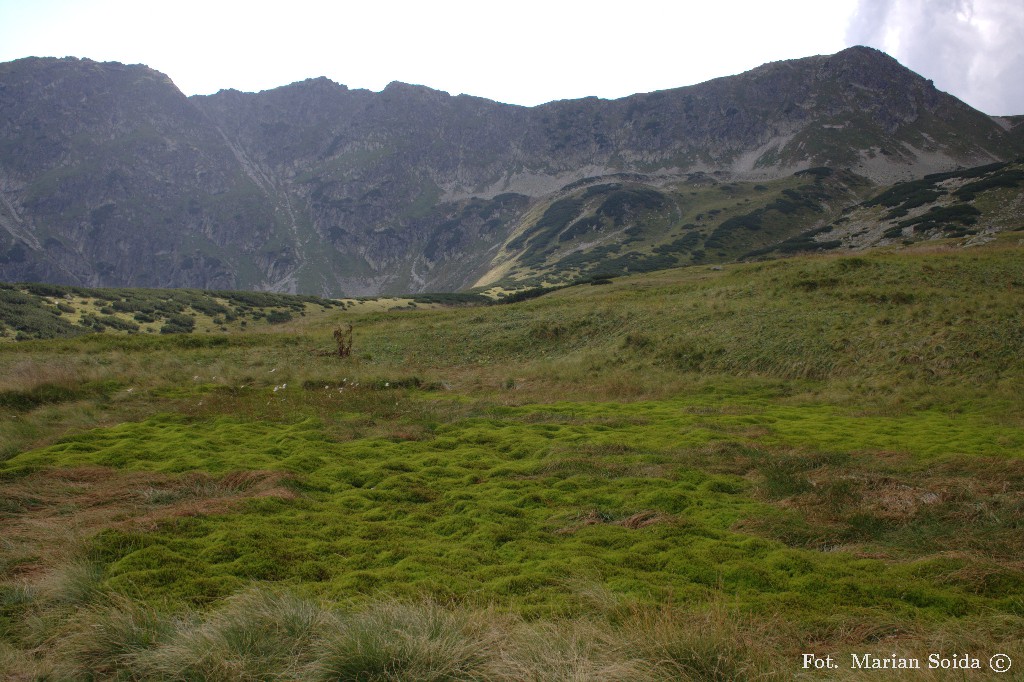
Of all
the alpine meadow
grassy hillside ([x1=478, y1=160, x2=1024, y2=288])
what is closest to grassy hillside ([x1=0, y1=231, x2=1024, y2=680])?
the alpine meadow

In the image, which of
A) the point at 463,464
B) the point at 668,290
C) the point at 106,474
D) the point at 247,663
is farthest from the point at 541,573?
the point at 668,290

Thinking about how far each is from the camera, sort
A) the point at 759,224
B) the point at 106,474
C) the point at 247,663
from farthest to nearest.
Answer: the point at 759,224 < the point at 106,474 < the point at 247,663

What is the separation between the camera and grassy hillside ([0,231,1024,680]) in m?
5.63

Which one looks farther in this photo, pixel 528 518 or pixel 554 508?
pixel 554 508

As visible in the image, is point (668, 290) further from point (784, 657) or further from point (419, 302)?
point (419, 302)

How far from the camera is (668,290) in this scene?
47.3m

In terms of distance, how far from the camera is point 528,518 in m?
10.6

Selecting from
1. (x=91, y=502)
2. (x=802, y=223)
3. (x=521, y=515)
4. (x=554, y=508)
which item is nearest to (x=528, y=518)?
(x=521, y=515)

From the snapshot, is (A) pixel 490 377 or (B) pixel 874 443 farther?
(A) pixel 490 377

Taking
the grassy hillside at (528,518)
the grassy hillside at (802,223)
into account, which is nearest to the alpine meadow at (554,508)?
the grassy hillside at (528,518)

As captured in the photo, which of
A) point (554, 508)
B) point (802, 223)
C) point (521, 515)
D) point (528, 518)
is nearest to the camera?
point (528, 518)

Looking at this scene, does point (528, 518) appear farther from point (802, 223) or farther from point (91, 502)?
point (802, 223)

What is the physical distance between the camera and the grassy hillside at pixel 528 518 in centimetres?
563

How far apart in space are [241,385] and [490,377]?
12481 millimetres
